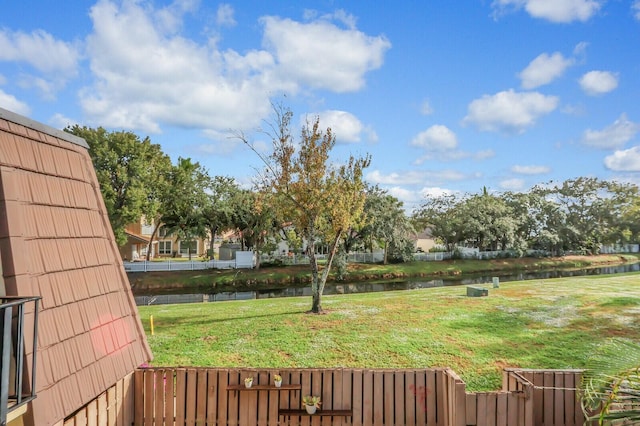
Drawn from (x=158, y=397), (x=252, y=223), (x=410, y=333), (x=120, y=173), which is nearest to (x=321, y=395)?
(x=158, y=397)

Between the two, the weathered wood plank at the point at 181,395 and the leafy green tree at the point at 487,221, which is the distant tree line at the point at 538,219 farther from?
the weathered wood plank at the point at 181,395

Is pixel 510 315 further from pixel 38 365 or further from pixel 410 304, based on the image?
pixel 38 365

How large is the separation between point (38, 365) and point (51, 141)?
8.55 ft

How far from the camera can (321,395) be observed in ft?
20.2

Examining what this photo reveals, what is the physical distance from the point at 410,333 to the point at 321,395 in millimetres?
6231

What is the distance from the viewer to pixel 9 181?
402 cm

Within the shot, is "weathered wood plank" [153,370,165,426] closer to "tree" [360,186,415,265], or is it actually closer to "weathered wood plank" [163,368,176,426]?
"weathered wood plank" [163,368,176,426]

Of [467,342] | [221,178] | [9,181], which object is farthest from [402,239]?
[9,181]

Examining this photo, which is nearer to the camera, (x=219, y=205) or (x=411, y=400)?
(x=411, y=400)

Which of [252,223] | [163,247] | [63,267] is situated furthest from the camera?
[163,247]

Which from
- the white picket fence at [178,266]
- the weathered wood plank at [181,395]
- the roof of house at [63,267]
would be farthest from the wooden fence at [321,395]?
the white picket fence at [178,266]

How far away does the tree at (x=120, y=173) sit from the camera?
2956 centimetres

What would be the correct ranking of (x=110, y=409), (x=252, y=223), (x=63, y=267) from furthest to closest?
(x=252, y=223)
(x=110, y=409)
(x=63, y=267)

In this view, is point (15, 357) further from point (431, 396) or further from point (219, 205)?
point (219, 205)
